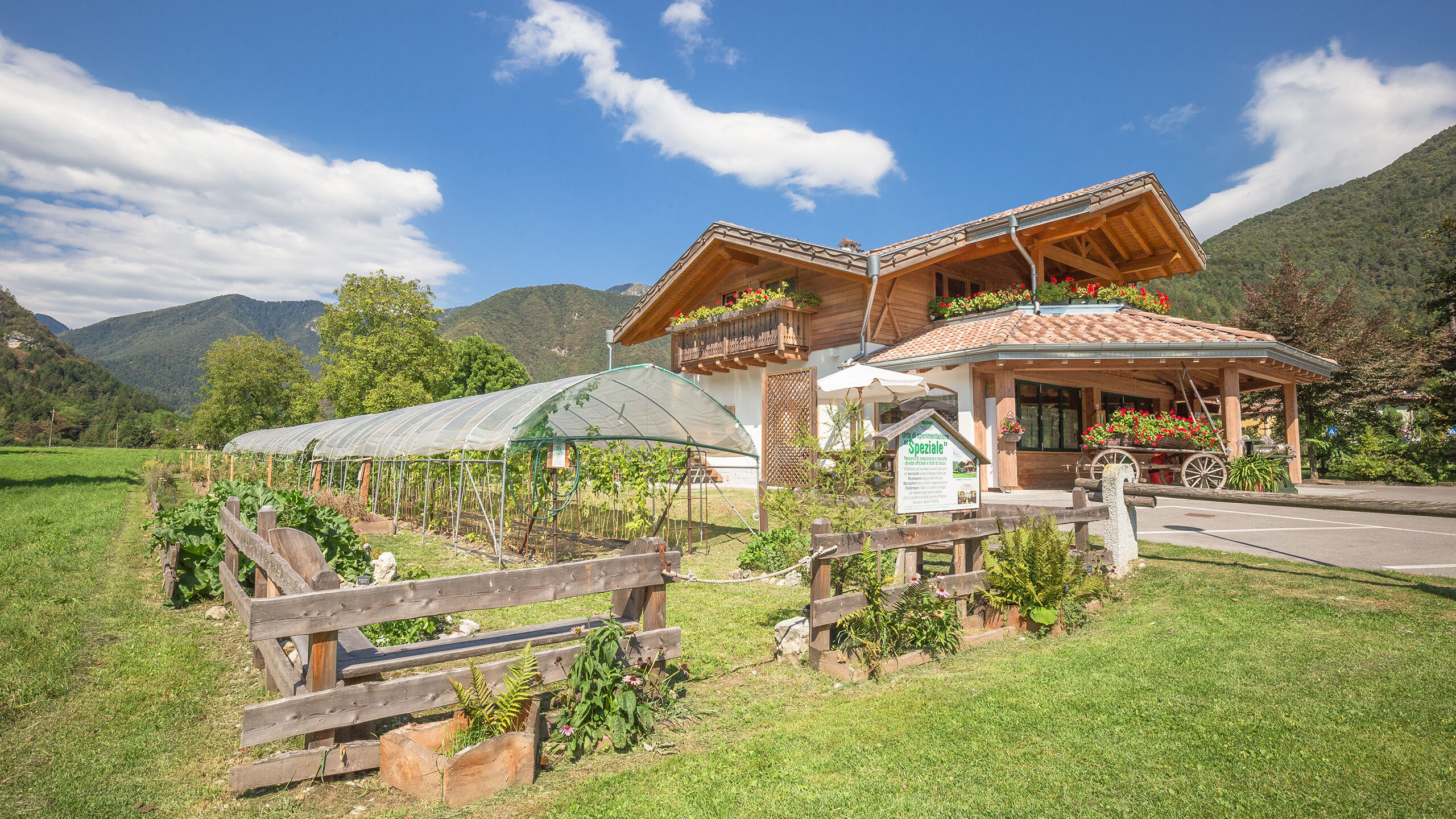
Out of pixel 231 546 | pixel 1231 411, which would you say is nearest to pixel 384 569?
pixel 231 546

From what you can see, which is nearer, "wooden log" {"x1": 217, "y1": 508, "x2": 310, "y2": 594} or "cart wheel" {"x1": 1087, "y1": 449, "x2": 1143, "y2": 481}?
"wooden log" {"x1": 217, "y1": 508, "x2": 310, "y2": 594}

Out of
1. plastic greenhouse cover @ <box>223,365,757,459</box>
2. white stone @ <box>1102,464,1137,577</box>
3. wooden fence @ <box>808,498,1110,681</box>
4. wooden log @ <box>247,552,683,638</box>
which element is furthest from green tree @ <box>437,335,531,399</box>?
wooden log @ <box>247,552,683,638</box>

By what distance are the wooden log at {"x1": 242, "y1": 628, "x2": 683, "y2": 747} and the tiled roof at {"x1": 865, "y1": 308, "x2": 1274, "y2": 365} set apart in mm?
11530

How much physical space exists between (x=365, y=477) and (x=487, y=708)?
1347 centimetres

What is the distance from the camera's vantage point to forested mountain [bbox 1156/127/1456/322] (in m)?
40.8

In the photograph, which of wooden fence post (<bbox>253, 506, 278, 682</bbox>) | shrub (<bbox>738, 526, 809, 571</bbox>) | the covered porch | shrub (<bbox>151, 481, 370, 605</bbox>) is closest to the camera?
wooden fence post (<bbox>253, 506, 278, 682</bbox>)

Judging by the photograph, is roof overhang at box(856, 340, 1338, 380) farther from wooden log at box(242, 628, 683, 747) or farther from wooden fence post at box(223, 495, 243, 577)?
wooden fence post at box(223, 495, 243, 577)

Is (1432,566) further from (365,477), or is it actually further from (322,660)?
(365,477)

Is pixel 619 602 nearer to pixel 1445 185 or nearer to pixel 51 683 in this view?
pixel 51 683

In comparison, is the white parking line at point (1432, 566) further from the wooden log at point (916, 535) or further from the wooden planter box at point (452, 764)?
the wooden planter box at point (452, 764)

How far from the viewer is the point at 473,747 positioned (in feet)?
9.78

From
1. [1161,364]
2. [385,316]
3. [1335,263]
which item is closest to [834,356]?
[1161,364]

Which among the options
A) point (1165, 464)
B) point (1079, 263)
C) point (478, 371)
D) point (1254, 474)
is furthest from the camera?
point (478, 371)

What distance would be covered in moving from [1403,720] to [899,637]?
2.66m
